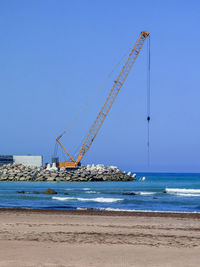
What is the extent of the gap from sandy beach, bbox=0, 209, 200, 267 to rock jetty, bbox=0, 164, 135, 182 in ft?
265

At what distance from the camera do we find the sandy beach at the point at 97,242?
42.3 feet

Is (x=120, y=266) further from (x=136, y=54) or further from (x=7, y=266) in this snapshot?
(x=136, y=54)

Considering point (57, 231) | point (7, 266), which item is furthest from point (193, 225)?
point (7, 266)

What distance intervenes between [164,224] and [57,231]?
5779mm

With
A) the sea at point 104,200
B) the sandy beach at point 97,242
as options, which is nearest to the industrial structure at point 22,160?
the sea at point 104,200

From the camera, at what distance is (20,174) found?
108 m

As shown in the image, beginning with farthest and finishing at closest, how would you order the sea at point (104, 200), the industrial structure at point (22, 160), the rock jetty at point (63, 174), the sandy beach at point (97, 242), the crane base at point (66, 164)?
the industrial structure at point (22, 160)
the crane base at point (66, 164)
the rock jetty at point (63, 174)
the sea at point (104, 200)
the sandy beach at point (97, 242)

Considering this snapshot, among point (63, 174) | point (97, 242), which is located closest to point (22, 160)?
point (63, 174)

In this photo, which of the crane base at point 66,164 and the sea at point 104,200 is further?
the crane base at point 66,164

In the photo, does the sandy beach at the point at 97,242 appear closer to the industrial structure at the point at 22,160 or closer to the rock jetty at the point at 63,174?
the rock jetty at the point at 63,174

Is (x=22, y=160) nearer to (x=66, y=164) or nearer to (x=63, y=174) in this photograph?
(x=66, y=164)

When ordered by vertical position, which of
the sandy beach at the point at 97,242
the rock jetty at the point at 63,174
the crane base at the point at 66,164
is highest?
the crane base at the point at 66,164

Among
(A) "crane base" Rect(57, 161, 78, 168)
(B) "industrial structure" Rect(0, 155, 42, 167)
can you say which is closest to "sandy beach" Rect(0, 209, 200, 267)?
(A) "crane base" Rect(57, 161, 78, 168)

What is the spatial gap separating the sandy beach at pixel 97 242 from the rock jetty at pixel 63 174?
80.7m
